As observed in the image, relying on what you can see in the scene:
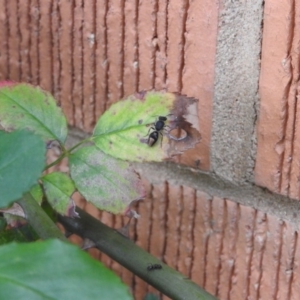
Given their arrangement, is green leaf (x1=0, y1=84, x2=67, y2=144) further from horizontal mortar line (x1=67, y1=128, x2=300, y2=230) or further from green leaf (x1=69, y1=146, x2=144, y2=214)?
horizontal mortar line (x1=67, y1=128, x2=300, y2=230)

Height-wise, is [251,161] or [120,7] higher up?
[120,7]

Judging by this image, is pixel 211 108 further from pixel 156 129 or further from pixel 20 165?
pixel 20 165

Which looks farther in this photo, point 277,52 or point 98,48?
point 98,48

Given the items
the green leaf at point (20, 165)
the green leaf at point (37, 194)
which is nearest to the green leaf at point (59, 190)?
the green leaf at point (37, 194)

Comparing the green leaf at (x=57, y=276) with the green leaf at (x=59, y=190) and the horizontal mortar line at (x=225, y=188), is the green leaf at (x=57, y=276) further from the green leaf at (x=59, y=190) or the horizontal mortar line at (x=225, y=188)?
the horizontal mortar line at (x=225, y=188)

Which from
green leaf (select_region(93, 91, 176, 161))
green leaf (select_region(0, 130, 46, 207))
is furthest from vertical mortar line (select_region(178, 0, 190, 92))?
green leaf (select_region(0, 130, 46, 207))

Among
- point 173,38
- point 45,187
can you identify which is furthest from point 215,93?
point 45,187

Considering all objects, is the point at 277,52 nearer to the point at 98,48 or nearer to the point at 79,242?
the point at 98,48

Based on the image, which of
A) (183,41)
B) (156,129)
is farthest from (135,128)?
(183,41)
